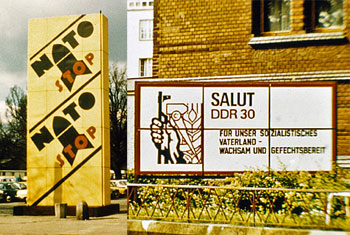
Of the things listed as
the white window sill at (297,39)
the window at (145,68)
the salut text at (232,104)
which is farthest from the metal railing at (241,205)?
the white window sill at (297,39)

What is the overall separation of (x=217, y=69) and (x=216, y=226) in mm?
2654

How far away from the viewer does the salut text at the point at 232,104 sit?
7.68 metres

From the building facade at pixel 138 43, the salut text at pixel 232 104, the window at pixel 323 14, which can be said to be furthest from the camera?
the building facade at pixel 138 43

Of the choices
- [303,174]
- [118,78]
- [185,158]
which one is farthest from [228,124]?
[118,78]

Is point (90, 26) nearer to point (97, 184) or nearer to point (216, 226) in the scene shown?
point (97, 184)

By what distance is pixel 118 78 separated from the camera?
15.9 m

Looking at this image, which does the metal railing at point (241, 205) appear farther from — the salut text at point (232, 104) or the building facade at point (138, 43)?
the salut text at point (232, 104)

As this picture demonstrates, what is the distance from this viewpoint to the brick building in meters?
7.20

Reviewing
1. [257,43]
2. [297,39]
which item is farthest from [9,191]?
[297,39]

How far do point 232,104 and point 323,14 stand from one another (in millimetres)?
2071

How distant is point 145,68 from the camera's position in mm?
8211

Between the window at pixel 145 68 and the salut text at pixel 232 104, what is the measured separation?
1241 millimetres

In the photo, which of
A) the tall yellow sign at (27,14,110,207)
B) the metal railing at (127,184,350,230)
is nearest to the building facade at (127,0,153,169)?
the metal railing at (127,184,350,230)

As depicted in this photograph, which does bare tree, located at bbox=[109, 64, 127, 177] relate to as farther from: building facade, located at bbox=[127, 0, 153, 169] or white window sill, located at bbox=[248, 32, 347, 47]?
white window sill, located at bbox=[248, 32, 347, 47]
